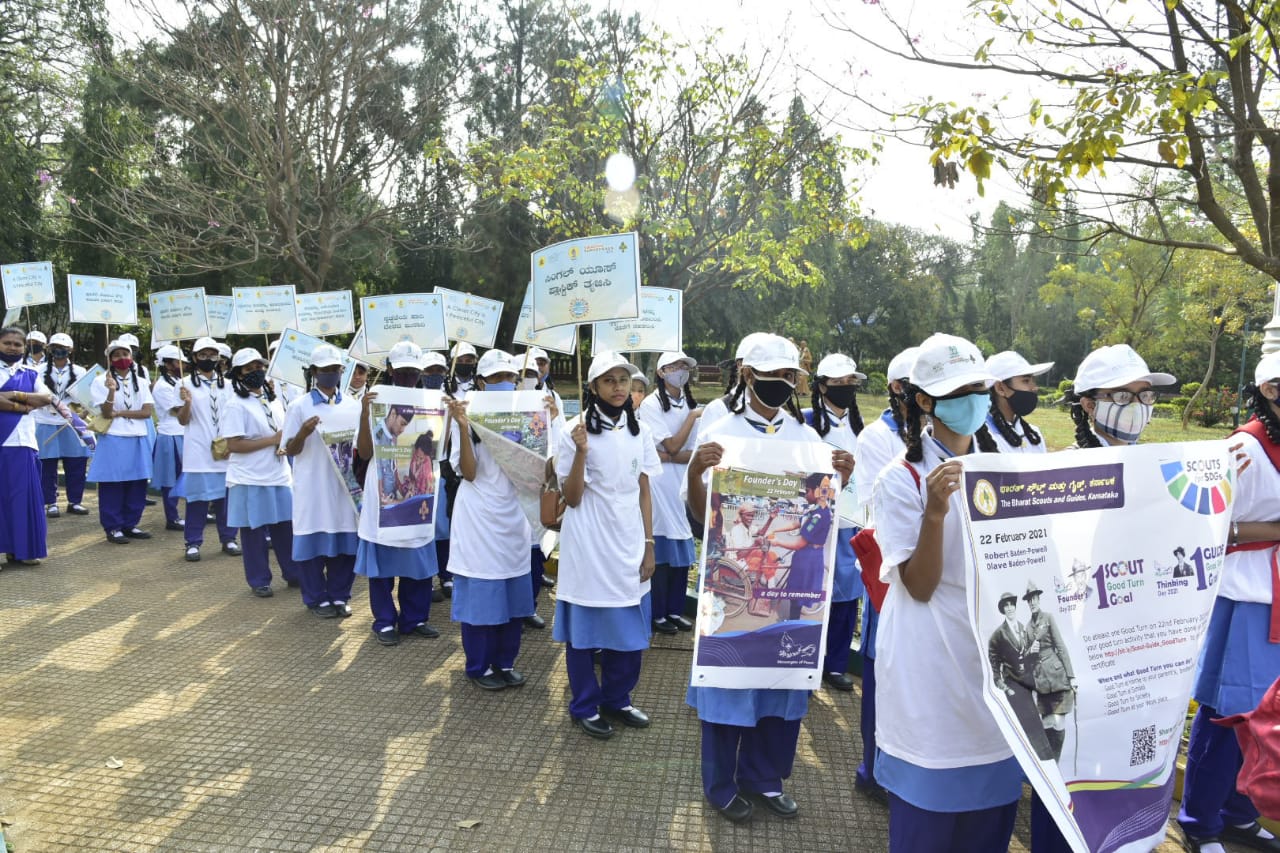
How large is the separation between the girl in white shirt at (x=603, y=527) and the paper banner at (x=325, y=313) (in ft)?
20.7

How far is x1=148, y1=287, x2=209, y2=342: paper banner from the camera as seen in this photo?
10.3 metres

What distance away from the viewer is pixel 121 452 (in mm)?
9414

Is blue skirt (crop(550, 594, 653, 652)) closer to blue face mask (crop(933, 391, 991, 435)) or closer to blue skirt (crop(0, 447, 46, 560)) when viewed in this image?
blue face mask (crop(933, 391, 991, 435))

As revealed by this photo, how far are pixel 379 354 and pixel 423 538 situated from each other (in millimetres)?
1843

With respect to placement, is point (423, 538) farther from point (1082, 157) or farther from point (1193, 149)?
point (1193, 149)

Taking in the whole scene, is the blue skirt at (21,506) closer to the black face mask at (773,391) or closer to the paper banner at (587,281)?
the paper banner at (587,281)

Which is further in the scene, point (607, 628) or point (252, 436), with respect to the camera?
point (252, 436)

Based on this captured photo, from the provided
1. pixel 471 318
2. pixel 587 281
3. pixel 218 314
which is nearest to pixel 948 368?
pixel 587 281

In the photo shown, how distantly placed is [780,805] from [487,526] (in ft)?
7.63

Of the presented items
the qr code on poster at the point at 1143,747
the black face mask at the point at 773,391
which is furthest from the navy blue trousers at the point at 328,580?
the qr code on poster at the point at 1143,747

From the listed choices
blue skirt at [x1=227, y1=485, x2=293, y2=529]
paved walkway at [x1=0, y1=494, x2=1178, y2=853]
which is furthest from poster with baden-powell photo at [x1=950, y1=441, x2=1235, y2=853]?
blue skirt at [x1=227, y1=485, x2=293, y2=529]

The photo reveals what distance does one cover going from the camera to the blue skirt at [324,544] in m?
6.74

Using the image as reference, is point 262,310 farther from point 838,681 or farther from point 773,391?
point 773,391

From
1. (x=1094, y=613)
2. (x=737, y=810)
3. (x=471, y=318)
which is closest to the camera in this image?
(x=1094, y=613)
